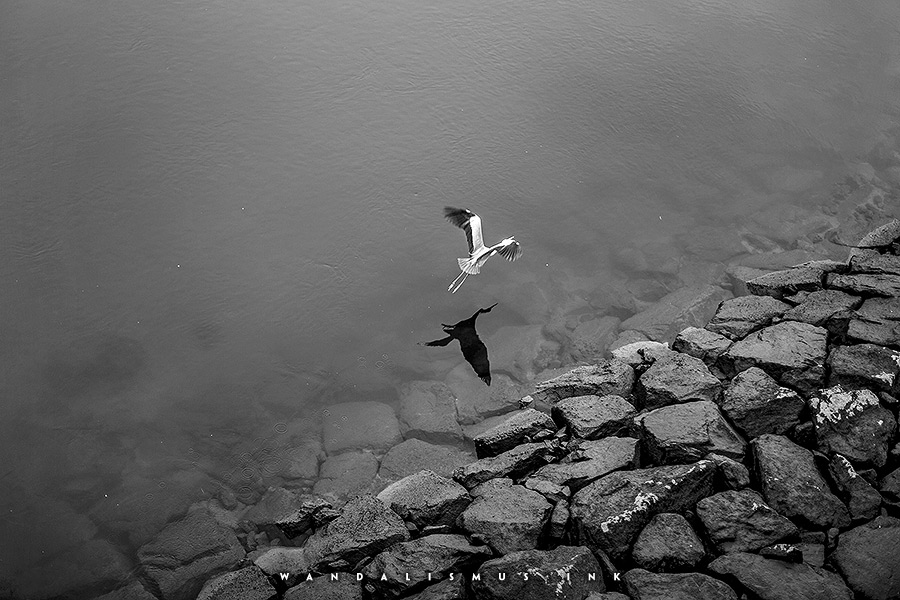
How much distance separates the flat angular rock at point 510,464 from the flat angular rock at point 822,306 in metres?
2.19

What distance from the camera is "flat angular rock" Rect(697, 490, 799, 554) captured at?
149 inches

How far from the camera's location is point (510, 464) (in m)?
4.49

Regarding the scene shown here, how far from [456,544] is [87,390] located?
3.16 meters

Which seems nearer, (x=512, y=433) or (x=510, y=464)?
(x=510, y=464)

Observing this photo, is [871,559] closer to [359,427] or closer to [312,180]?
[359,427]

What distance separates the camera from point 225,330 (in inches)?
231

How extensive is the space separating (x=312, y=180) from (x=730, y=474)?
457 centimetres

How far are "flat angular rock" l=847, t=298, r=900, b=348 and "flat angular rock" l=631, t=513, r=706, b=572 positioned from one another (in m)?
2.09

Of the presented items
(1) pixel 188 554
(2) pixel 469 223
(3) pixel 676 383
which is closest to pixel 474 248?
(2) pixel 469 223

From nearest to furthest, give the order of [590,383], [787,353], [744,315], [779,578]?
[779,578]
[787,353]
[590,383]
[744,315]

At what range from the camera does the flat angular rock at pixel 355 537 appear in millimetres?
4020

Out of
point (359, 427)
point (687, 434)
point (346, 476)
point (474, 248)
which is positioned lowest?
point (346, 476)

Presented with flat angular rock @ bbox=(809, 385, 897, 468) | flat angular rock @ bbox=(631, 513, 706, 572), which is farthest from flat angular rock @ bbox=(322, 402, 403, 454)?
flat angular rock @ bbox=(809, 385, 897, 468)

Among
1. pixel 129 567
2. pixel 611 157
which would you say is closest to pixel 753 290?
pixel 611 157
